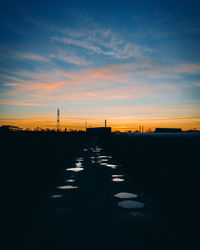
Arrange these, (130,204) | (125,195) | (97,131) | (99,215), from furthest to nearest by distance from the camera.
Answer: (97,131), (125,195), (130,204), (99,215)

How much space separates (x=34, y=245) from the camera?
10.6ft

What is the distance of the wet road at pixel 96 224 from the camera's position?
327 centimetres

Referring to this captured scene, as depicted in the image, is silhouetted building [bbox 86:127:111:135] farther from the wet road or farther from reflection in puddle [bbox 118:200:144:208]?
reflection in puddle [bbox 118:200:144:208]

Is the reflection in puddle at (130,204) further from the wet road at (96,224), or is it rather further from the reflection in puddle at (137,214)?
the reflection in puddle at (137,214)

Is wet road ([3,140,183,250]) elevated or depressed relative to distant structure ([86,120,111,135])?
depressed

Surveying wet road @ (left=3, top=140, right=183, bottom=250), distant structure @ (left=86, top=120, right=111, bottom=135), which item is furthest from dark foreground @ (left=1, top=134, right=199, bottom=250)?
distant structure @ (left=86, top=120, right=111, bottom=135)

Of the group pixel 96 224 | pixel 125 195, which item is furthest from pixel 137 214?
pixel 125 195

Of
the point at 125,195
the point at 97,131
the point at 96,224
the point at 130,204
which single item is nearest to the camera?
the point at 96,224

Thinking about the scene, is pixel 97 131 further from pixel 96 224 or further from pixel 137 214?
pixel 96 224

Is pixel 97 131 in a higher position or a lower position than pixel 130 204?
higher

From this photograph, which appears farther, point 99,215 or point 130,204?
point 130,204

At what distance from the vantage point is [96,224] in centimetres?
397

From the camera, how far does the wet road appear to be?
3266mm

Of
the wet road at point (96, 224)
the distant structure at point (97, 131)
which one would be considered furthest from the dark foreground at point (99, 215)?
the distant structure at point (97, 131)
